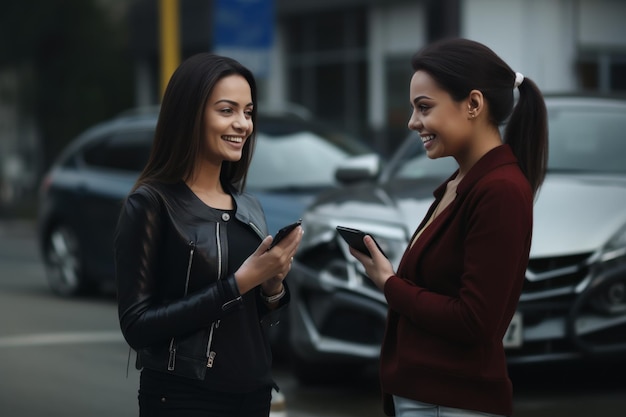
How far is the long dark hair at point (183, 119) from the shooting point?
123 inches

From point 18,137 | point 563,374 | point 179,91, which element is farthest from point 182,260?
point 18,137

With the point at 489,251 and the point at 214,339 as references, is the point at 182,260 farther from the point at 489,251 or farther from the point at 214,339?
the point at 489,251

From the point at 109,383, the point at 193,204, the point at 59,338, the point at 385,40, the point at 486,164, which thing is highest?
the point at 486,164

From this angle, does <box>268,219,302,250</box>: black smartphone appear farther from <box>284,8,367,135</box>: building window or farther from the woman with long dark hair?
<box>284,8,367,135</box>: building window

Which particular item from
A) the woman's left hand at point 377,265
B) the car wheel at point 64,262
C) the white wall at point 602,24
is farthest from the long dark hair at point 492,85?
the white wall at point 602,24

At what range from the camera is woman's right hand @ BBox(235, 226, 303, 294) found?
300 centimetres

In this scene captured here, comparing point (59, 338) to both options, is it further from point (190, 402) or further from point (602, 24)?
point (602, 24)

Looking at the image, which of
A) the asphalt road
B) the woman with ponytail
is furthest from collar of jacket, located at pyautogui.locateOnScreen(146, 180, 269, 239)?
the asphalt road

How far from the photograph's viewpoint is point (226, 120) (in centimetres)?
317

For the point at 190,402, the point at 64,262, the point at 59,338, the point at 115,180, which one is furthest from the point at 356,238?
the point at 64,262

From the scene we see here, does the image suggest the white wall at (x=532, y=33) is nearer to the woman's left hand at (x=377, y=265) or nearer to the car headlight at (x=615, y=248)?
the car headlight at (x=615, y=248)

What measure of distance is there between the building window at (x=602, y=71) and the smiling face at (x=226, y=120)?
1941 centimetres

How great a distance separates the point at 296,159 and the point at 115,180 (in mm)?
2291

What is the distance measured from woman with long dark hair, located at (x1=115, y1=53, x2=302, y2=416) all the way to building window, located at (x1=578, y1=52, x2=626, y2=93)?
19.4 m
